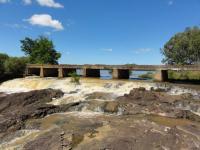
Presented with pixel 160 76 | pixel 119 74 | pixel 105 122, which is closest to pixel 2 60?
pixel 119 74

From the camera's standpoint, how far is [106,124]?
1603 cm

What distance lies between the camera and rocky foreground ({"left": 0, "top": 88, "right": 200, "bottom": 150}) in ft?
42.3

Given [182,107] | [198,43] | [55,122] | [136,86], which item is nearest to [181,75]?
[198,43]

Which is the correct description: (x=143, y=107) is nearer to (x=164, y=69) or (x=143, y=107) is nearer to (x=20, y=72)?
(x=164, y=69)

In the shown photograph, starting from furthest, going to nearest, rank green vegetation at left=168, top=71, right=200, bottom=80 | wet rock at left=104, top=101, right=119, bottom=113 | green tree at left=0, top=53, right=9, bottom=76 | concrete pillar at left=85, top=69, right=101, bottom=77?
green tree at left=0, top=53, right=9, bottom=76 < green vegetation at left=168, top=71, right=200, bottom=80 < concrete pillar at left=85, top=69, right=101, bottom=77 < wet rock at left=104, top=101, right=119, bottom=113

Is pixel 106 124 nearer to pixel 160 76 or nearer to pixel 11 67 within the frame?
pixel 160 76

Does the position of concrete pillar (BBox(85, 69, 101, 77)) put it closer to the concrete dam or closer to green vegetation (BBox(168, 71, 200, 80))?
the concrete dam

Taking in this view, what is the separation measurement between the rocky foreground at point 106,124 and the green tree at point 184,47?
33.1 meters

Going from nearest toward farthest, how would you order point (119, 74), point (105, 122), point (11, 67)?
1. point (105, 122)
2. point (119, 74)
3. point (11, 67)

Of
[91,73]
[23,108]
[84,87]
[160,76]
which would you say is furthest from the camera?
[91,73]

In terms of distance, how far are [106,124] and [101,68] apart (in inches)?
967

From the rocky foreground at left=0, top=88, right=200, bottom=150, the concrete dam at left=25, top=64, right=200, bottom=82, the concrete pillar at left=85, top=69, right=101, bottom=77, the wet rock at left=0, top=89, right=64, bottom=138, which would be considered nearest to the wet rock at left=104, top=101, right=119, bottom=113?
the rocky foreground at left=0, top=88, right=200, bottom=150

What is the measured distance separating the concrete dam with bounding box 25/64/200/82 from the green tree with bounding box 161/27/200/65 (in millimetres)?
20074

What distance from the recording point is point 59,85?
34219mm
